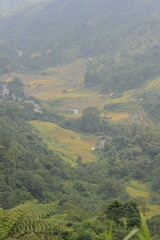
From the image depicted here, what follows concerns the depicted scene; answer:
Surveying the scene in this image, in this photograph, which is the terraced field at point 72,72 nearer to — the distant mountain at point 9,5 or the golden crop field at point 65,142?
the golden crop field at point 65,142

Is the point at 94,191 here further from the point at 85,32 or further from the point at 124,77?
the point at 85,32

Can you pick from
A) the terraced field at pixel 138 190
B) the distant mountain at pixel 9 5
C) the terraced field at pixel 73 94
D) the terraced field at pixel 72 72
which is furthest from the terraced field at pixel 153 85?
the distant mountain at pixel 9 5

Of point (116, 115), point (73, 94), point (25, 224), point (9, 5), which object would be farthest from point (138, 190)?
point (9, 5)

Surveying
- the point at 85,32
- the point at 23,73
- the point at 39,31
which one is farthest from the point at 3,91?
the point at 39,31

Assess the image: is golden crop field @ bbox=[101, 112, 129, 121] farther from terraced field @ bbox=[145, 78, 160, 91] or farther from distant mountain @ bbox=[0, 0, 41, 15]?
distant mountain @ bbox=[0, 0, 41, 15]

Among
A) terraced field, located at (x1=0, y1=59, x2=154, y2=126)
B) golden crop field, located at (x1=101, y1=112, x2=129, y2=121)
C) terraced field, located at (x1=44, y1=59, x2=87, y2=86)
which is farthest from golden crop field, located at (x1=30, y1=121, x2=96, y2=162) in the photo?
terraced field, located at (x1=44, y1=59, x2=87, y2=86)

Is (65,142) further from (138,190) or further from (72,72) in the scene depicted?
(72,72)
